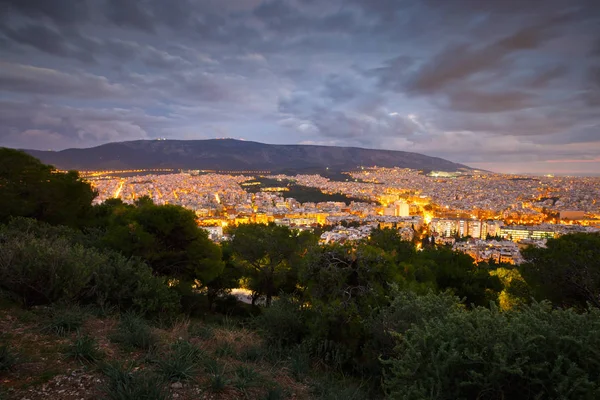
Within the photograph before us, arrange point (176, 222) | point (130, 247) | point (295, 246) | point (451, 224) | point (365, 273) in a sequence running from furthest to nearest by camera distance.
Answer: point (451, 224) < point (295, 246) < point (176, 222) < point (130, 247) < point (365, 273)

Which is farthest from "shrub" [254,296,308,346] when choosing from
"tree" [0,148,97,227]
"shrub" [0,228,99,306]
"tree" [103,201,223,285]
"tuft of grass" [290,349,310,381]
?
"tree" [0,148,97,227]

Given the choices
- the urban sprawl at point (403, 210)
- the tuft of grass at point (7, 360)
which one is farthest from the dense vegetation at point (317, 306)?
the urban sprawl at point (403, 210)

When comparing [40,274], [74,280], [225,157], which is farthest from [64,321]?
[225,157]

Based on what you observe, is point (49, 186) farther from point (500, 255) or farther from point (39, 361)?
Result: point (500, 255)

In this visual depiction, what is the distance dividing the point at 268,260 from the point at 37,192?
32.0 feet

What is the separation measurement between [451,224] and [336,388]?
174ft

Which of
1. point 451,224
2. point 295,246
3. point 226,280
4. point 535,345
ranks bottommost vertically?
point 451,224

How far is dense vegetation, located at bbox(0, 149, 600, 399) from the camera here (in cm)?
267

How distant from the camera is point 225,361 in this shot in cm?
400

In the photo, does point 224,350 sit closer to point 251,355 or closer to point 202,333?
point 251,355

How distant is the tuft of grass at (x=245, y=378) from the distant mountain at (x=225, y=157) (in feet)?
403

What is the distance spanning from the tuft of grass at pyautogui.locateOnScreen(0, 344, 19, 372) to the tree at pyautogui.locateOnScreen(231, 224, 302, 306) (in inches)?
334

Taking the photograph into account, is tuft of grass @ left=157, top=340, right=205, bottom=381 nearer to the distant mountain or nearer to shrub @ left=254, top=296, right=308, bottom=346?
shrub @ left=254, top=296, right=308, bottom=346

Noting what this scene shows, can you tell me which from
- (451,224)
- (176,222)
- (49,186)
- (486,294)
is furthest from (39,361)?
(451,224)
